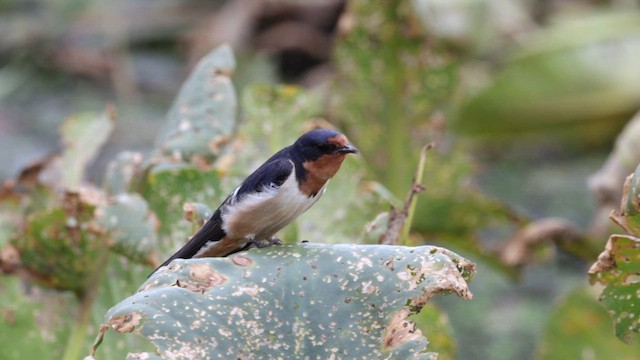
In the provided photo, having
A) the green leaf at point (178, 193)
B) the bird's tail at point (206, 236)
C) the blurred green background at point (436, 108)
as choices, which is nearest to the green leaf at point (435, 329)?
the blurred green background at point (436, 108)

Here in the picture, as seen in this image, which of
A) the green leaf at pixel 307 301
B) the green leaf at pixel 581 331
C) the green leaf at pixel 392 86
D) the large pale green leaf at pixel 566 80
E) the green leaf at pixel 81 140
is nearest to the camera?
the green leaf at pixel 307 301

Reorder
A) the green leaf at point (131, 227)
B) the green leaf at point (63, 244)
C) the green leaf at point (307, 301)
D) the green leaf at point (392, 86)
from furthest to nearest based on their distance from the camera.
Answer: the green leaf at point (392, 86)
the green leaf at point (63, 244)
the green leaf at point (131, 227)
the green leaf at point (307, 301)

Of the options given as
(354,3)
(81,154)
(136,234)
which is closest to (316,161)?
(136,234)

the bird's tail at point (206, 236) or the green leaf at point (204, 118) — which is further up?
the green leaf at point (204, 118)

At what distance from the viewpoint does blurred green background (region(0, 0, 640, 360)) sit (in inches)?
99.0

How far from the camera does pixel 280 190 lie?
160 centimetres

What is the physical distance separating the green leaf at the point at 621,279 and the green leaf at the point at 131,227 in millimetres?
742

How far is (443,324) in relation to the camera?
2.06m

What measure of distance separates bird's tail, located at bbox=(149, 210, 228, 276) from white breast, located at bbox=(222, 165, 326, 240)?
0.04ft

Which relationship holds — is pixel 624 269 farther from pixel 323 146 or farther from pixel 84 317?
pixel 84 317

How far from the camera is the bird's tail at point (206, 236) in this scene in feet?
5.45

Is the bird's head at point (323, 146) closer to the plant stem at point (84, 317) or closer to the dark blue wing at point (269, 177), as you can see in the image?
the dark blue wing at point (269, 177)

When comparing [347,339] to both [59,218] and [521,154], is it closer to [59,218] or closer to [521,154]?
[59,218]

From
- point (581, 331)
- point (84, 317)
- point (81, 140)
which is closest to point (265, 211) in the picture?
point (84, 317)
